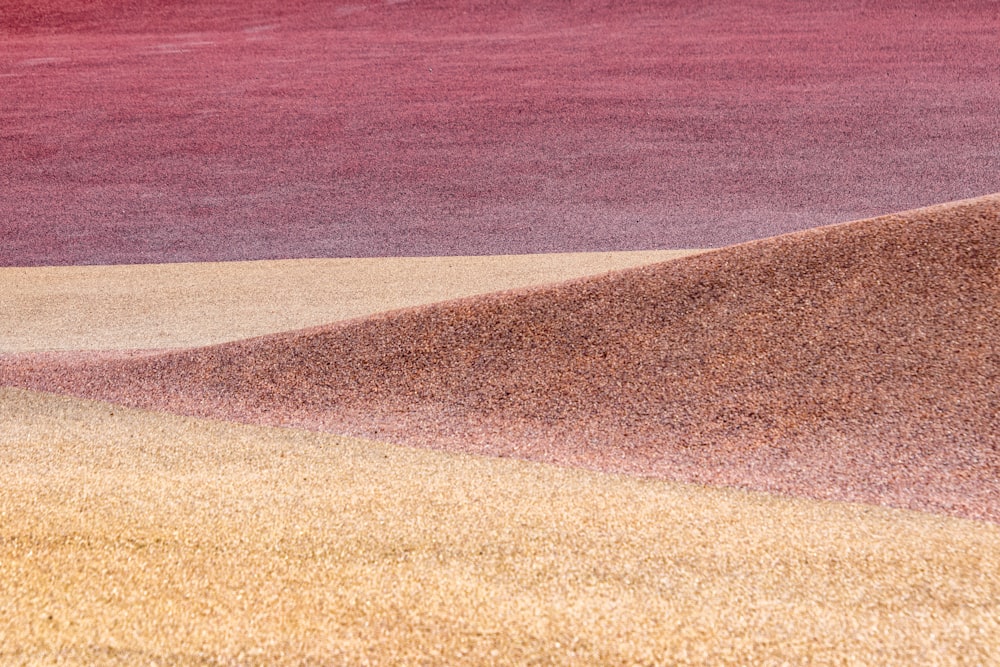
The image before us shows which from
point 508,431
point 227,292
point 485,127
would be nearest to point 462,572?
point 508,431

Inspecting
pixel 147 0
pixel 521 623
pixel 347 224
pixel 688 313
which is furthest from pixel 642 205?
pixel 147 0

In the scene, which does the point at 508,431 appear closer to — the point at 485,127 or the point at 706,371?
the point at 706,371

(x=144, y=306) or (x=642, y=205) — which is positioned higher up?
(x=144, y=306)

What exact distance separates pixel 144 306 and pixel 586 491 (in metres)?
3.01

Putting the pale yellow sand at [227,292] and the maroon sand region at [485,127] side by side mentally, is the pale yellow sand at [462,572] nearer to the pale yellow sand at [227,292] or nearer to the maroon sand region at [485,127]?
the pale yellow sand at [227,292]

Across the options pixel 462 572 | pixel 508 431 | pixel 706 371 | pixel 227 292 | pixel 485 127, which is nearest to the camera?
pixel 462 572

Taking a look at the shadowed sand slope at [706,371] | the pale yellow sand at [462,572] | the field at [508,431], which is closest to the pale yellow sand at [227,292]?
the field at [508,431]

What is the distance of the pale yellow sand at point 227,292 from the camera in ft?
12.9

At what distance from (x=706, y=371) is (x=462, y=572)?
1.29 meters

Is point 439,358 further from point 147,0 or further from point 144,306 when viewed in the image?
point 147,0

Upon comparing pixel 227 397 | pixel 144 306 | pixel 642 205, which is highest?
pixel 227 397

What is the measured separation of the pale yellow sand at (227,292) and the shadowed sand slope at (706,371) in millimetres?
722

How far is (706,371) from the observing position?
2691 millimetres

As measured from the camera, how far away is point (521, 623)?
143cm
